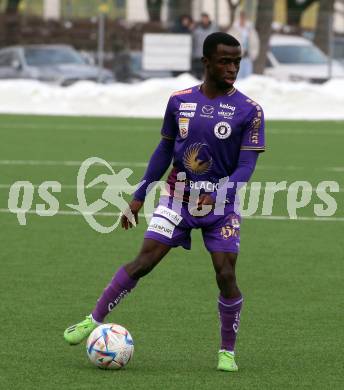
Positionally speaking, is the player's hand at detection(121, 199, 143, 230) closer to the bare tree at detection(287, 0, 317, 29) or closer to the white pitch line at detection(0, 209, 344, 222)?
the white pitch line at detection(0, 209, 344, 222)

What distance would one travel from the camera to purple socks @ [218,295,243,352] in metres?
8.47

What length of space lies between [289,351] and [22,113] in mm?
24222

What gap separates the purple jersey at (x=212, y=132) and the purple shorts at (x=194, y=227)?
0.59 feet

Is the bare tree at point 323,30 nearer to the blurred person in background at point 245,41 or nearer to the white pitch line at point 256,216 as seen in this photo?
the blurred person in background at point 245,41

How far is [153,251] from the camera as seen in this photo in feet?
28.0

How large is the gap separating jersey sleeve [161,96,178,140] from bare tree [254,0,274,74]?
99.2 feet

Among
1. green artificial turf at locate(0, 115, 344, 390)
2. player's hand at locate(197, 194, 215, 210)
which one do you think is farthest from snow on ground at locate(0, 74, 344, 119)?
player's hand at locate(197, 194, 215, 210)

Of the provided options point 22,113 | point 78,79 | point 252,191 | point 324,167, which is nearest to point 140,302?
point 252,191

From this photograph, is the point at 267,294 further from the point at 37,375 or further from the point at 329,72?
the point at 329,72

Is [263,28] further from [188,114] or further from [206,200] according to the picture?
[206,200]

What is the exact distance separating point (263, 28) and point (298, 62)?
5.49 ft

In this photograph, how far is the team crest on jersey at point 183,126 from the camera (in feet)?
27.8

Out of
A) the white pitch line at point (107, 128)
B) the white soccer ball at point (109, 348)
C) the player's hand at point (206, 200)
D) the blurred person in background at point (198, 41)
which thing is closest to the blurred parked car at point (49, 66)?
the blurred person in background at point (198, 41)

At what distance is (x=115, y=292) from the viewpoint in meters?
8.60
